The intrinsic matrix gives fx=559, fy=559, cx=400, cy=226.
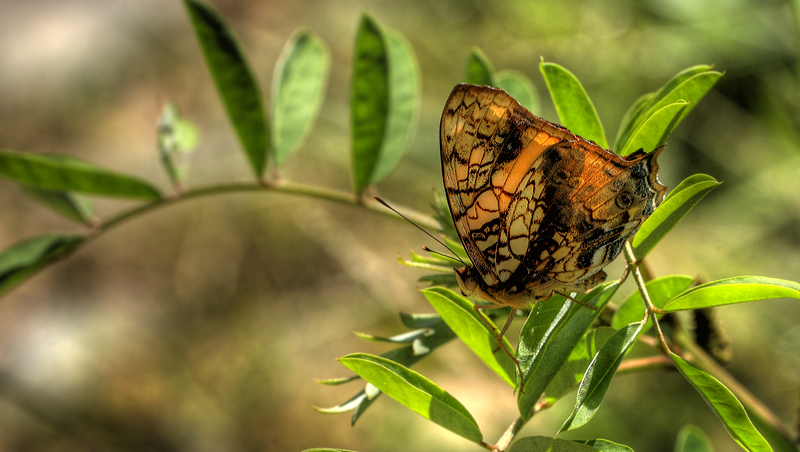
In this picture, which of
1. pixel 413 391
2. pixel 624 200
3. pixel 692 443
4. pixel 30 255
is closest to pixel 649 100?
pixel 624 200

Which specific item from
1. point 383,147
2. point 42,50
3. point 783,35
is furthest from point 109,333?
point 783,35

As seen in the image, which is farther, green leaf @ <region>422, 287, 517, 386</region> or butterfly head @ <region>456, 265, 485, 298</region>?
butterfly head @ <region>456, 265, 485, 298</region>

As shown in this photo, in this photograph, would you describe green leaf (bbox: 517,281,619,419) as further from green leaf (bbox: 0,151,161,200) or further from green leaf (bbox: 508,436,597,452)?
green leaf (bbox: 0,151,161,200)

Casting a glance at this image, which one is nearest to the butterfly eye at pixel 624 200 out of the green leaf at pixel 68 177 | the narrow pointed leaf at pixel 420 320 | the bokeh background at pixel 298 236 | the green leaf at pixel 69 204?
the narrow pointed leaf at pixel 420 320

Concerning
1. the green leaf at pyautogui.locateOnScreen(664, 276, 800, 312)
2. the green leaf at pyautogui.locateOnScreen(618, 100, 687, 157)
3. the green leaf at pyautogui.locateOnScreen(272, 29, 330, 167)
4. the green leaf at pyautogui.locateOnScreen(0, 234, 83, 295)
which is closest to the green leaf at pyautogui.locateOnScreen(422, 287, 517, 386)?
the green leaf at pyautogui.locateOnScreen(664, 276, 800, 312)

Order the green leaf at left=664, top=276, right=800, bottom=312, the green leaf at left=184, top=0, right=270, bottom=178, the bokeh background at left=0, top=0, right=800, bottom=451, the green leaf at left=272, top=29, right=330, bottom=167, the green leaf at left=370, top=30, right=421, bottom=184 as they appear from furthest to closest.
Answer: the bokeh background at left=0, top=0, right=800, bottom=451
the green leaf at left=272, top=29, right=330, bottom=167
the green leaf at left=370, top=30, right=421, bottom=184
the green leaf at left=184, top=0, right=270, bottom=178
the green leaf at left=664, top=276, right=800, bottom=312

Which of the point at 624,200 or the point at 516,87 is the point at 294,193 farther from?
the point at 624,200

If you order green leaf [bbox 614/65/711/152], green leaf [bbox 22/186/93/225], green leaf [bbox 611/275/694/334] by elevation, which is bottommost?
green leaf [bbox 611/275/694/334]
